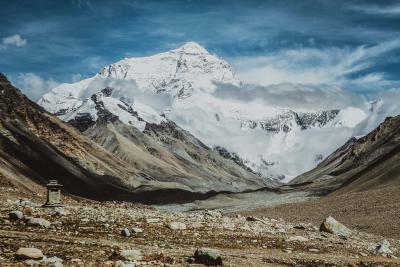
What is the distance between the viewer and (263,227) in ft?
128

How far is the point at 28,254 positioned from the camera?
2028 centimetres

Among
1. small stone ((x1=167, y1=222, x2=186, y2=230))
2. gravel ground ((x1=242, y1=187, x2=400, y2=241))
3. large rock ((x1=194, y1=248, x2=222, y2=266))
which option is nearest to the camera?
large rock ((x1=194, y1=248, x2=222, y2=266))

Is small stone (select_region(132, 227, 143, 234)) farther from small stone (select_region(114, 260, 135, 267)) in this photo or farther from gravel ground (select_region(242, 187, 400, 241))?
gravel ground (select_region(242, 187, 400, 241))

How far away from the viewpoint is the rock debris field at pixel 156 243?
2211 centimetres

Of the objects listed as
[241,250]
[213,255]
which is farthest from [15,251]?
[241,250]

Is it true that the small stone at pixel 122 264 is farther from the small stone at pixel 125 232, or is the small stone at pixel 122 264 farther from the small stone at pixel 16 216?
the small stone at pixel 16 216

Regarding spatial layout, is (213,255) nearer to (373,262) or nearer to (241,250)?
(241,250)

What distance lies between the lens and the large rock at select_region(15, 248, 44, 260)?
20219mm

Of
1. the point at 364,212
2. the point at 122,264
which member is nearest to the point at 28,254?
the point at 122,264

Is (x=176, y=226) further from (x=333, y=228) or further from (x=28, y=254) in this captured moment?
(x=333, y=228)

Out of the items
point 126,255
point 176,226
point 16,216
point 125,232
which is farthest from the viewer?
point 176,226

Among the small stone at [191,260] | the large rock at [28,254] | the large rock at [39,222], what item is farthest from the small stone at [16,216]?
the small stone at [191,260]

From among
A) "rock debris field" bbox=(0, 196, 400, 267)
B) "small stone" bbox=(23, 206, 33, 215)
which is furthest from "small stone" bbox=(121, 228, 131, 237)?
"small stone" bbox=(23, 206, 33, 215)

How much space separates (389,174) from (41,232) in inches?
4096
